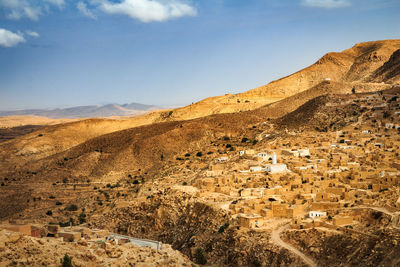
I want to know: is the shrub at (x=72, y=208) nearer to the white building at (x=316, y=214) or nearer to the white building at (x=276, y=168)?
the white building at (x=276, y=168)

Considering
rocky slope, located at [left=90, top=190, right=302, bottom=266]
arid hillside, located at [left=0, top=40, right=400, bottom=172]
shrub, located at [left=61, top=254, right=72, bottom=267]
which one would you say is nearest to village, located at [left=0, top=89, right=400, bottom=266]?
rocky slope, located at [left=90, top=190, right=302, bottom=266]

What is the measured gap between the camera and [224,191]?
31859 mm

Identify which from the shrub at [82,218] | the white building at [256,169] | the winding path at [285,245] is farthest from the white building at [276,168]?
the shrub at [82,218]

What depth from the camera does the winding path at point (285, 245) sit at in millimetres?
22688

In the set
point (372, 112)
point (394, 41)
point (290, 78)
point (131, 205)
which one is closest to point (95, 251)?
point (131, 205)

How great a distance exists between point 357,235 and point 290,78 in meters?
85.6

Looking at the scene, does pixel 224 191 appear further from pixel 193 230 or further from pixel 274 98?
pixel 274 98

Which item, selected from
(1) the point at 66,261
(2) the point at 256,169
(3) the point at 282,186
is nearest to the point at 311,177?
(3) the point at 282,186

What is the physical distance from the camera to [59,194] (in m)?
48.5

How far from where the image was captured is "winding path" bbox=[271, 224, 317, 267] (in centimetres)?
2269

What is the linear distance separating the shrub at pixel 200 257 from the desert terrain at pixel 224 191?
67mm

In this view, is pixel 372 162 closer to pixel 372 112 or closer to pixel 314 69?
pixel 372 112

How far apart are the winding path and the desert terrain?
0.25ft

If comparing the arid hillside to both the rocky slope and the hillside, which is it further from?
the rocky slope
